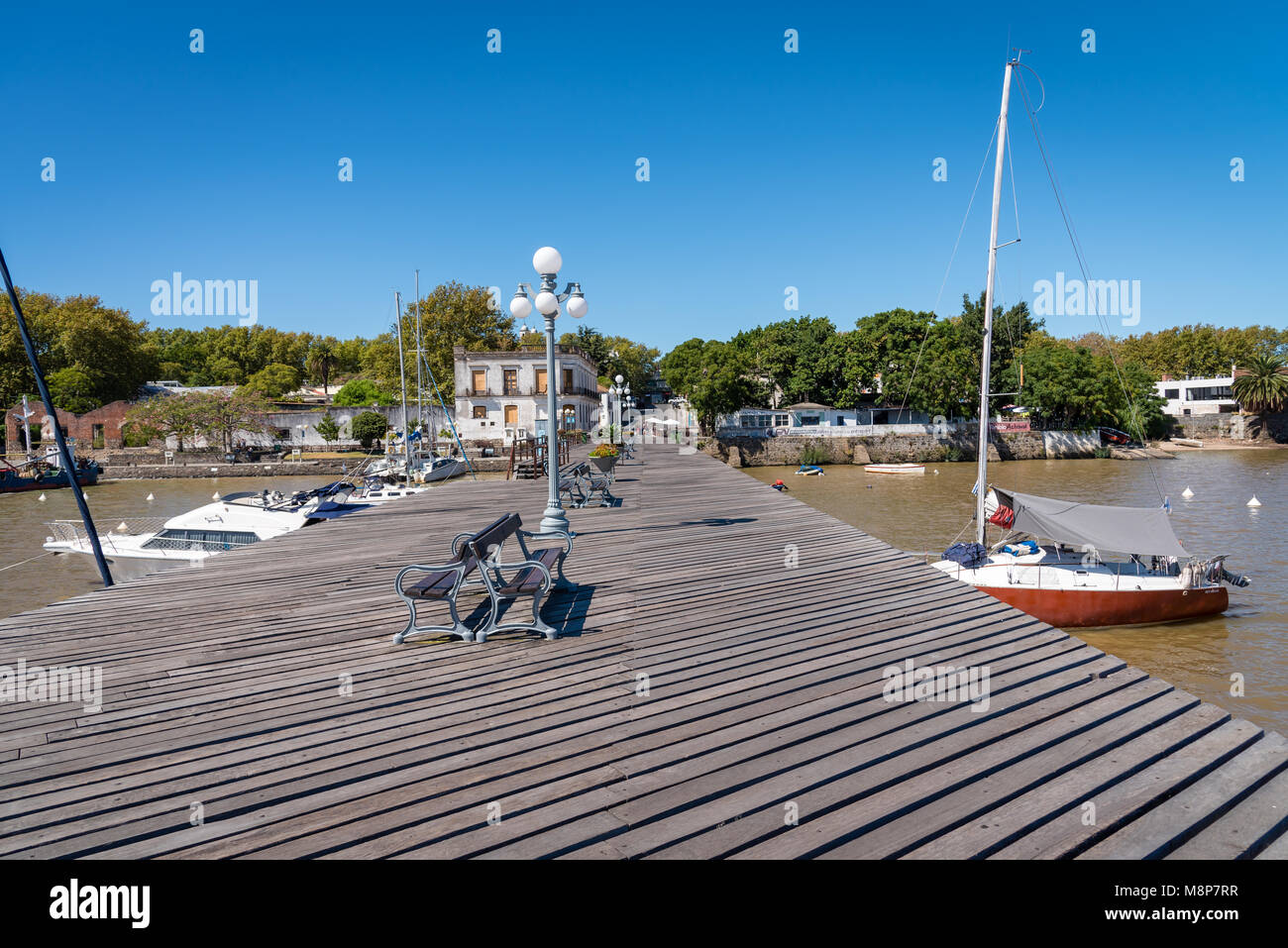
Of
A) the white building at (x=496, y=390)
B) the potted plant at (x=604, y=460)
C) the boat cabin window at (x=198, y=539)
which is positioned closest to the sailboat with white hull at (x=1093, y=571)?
the potted plant at (x=604, y=460)

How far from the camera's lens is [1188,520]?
28000 millimetres

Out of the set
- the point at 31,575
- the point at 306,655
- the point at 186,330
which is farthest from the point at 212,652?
the point at 186,330

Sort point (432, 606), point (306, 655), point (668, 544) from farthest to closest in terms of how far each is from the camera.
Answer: point (668, 544), point (432, 606), point (306, 655)

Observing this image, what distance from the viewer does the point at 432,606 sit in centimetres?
681

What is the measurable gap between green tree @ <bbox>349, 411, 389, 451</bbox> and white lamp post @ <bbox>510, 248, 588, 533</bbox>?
5230 cm

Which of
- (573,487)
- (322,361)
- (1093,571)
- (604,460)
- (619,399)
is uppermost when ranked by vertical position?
(322,361)

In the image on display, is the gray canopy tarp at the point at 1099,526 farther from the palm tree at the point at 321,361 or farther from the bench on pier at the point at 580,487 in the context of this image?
the palm tree at the point at 321,361

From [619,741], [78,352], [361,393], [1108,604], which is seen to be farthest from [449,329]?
[619,741]

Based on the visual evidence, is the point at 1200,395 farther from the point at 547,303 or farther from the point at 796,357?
the point at 547,303

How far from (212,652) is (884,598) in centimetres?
577

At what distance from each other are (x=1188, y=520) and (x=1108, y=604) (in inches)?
713

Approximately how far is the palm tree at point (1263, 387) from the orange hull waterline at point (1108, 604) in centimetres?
7723

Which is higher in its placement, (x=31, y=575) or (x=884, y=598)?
(x=884, y=598)
